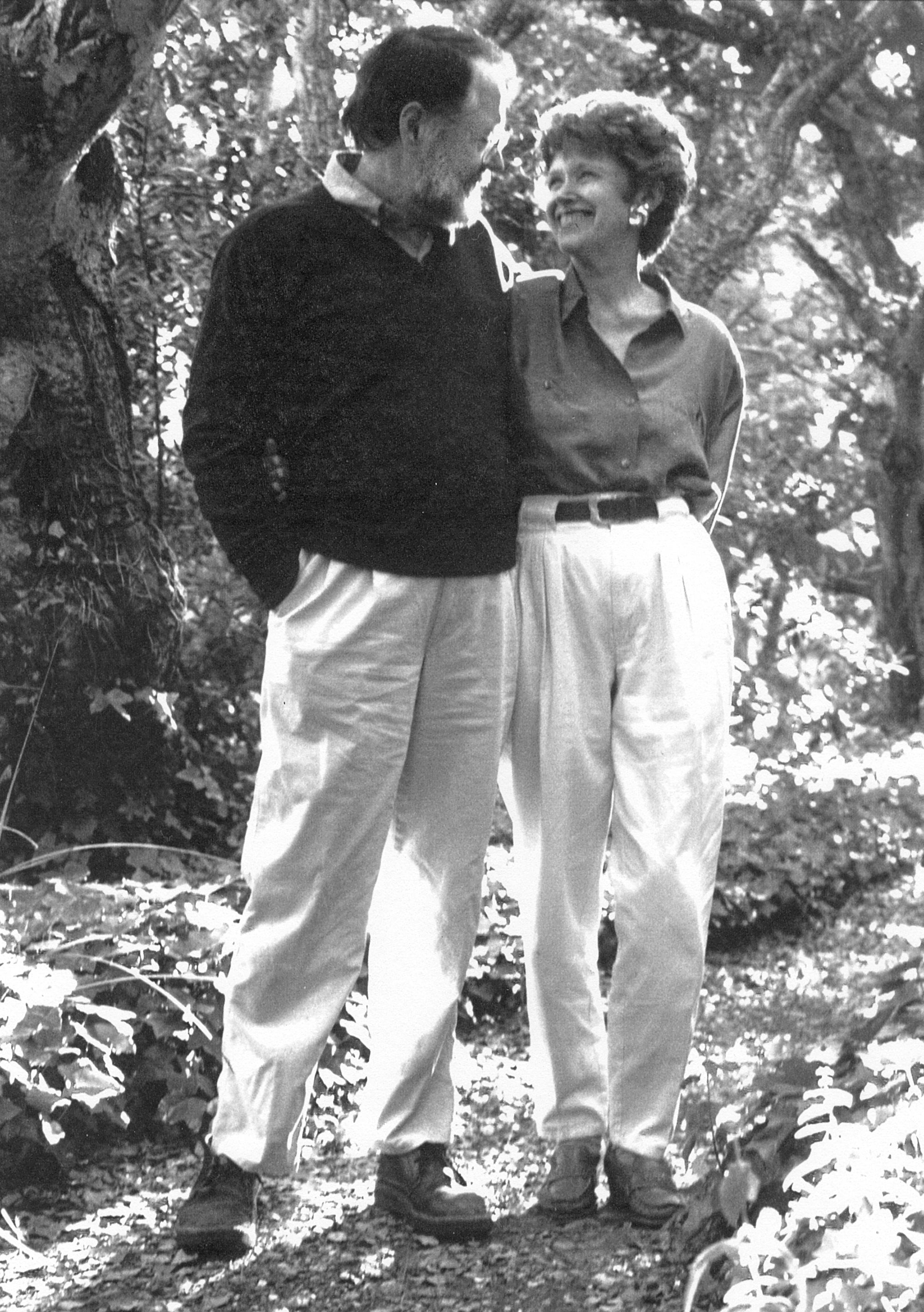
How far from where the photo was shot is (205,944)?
175 inches

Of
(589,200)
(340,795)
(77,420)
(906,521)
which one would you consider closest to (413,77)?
(589,200)

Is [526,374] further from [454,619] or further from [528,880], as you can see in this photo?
[528,880]

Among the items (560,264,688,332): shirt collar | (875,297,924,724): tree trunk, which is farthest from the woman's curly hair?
(875,297,924,724): tree trunk

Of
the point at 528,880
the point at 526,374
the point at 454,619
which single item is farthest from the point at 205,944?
the point at 526,374

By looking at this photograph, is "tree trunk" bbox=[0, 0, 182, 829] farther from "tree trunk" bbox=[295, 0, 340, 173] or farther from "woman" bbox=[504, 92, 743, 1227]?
"woman" bbox=[504, 92, 743, 1227]

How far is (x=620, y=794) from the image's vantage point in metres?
3.76

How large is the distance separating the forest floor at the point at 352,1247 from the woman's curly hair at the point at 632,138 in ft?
5.94

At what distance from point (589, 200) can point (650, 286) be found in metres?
0.27

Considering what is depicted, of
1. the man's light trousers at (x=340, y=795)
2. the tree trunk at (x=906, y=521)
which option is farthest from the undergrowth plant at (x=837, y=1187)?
the tree trunk at (x=906, y=521)

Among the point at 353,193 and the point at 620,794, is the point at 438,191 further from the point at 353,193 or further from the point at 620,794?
the point at 620,794

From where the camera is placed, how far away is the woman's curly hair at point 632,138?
3.84 m

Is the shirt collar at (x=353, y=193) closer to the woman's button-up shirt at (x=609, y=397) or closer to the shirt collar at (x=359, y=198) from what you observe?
the shirt collar at (x=359, y=198)

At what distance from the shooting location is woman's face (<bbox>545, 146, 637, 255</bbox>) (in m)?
3.83

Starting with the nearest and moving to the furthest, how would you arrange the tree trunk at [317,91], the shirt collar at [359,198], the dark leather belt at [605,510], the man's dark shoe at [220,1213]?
the man's dark shoe at [220,1213] < the shirt collar at [359,198] < the dark leather belt at [605,510] < the tree trunk at [317,91]
